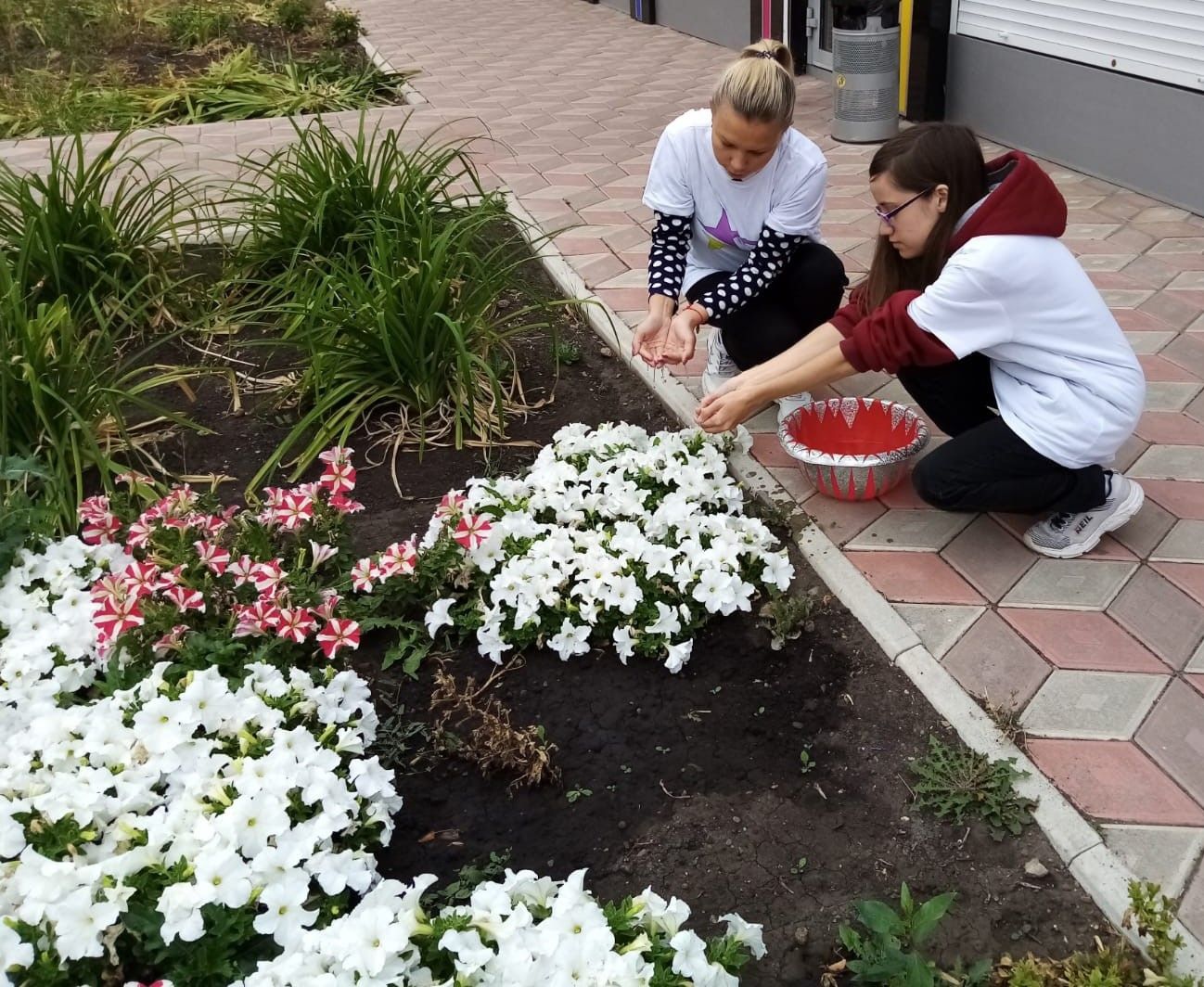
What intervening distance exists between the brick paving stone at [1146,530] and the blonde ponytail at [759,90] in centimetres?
132

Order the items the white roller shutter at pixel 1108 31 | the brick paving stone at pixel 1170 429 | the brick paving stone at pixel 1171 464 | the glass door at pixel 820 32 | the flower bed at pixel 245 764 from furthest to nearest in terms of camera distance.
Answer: the glass door at pixel 820 32 < the white roller shutter at pixel 1108 31 < the brick paving stone at pixel 1170 429 < the brick paving stone at pixel 1171 464 < the flower bed at pixel 245 764

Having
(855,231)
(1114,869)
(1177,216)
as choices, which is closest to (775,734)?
(1114,869)

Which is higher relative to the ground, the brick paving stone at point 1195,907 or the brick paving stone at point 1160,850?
the brick paving stone at point 1195,907

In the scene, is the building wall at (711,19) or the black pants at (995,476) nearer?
the black pants at (995,476)

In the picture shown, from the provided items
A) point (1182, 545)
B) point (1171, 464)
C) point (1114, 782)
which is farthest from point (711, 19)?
point (1114, 782)

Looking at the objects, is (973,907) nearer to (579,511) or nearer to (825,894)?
→ (825,894)

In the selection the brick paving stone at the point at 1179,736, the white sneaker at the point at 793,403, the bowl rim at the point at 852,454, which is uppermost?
the bowl rim at the point at 852,454

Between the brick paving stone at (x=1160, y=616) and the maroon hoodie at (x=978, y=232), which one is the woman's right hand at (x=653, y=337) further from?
the brick paving stone at (x=1160, y=616)

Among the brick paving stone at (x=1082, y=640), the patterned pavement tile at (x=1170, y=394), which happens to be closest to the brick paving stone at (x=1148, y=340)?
the patterned pavement tile at (x=1170, y=394)

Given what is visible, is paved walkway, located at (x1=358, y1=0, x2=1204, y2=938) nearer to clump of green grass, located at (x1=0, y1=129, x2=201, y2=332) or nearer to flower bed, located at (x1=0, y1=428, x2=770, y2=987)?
flower bed, located at (x1=0, y1=428, x2=770, y2=987)

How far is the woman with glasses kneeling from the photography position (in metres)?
2.31

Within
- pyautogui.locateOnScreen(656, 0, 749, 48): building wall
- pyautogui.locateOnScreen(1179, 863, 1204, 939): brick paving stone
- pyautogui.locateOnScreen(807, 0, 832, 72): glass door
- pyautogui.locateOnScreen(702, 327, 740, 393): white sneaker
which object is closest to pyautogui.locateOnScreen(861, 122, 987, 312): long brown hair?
pyautogui.locateOnScreen(702, 327, 740, 393): white sneaker

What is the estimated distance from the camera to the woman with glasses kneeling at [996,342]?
2309 mm

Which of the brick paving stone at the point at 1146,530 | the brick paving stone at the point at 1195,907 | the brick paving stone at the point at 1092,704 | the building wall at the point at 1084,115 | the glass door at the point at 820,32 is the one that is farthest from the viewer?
the glass door at the point at 820,32
